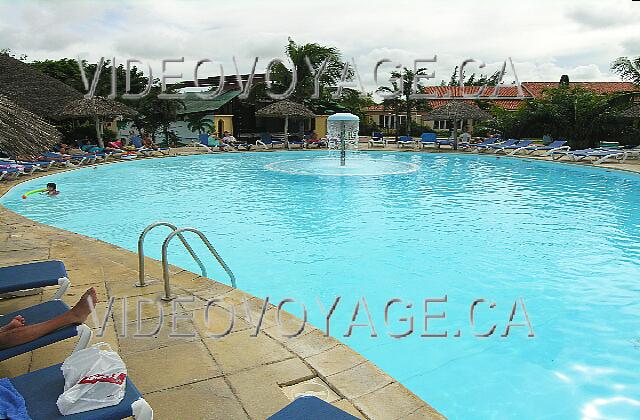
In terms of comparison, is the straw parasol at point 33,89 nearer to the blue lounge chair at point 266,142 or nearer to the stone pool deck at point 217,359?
the blue lounge chair at point 266,142

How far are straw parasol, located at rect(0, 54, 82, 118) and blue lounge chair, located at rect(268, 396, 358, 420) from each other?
17224 mm

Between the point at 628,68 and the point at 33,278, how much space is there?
25.2 meters

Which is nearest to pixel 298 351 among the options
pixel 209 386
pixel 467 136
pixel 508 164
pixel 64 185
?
pixel 209 386

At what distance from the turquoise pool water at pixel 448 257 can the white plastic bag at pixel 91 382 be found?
9.15 ft

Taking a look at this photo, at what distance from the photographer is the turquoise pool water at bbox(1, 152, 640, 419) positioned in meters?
4.58

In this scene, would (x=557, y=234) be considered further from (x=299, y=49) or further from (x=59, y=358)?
(x=299, y=49)

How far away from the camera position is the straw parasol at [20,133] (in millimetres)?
4523

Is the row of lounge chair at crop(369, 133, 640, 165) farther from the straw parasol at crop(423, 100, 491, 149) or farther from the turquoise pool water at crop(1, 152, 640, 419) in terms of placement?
the turquoise pool water at crop(1, 152, 640, 419)

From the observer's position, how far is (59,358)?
361 centimetres

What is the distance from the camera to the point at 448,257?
7.92 m

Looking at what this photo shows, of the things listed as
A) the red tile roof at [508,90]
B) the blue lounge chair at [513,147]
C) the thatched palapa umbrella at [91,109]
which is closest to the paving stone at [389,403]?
the thatched palapa umbrella at [91,109]

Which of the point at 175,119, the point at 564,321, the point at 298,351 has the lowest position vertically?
the point at 564,321

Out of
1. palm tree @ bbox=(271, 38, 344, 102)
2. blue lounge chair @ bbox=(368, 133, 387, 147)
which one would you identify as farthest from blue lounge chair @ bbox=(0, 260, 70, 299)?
palm tree @ bbox=(271, 38, 344, 102)

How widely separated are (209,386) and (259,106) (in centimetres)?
3045
